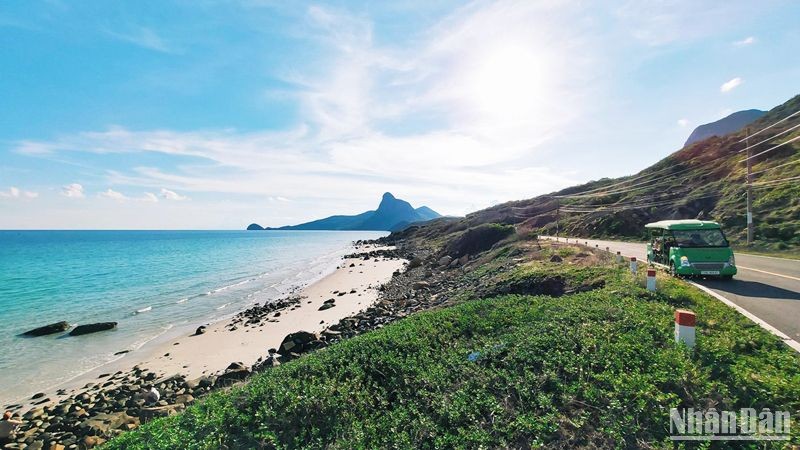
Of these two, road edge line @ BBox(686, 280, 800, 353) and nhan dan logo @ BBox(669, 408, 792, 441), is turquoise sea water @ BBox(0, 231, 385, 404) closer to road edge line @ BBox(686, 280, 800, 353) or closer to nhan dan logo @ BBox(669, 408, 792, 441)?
nhan dan logo @ BBox(669, 408, 792, 441)

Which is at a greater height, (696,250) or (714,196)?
(714,196)

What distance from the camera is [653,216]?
4512cm

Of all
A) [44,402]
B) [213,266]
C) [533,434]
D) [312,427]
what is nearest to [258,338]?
[44,402]

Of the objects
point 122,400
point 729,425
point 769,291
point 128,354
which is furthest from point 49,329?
point 769,291

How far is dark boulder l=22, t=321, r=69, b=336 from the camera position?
835 inches

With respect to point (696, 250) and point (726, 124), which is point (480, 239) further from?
point (726, 124)

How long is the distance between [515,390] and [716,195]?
52.4 meters

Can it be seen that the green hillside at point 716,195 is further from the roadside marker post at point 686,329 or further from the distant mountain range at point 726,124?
the distant mountain range at point 726,124

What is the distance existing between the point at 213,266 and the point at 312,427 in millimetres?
57008

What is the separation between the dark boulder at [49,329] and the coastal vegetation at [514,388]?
2255 centimetres

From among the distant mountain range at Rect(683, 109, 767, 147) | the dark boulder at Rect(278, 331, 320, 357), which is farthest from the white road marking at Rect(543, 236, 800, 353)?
the distant mountain range at Rect(683, 109, 767, 147)

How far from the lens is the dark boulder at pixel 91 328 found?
21547 mm

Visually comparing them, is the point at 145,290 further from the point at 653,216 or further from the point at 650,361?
the point at 653,216

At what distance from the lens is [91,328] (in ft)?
72.3
